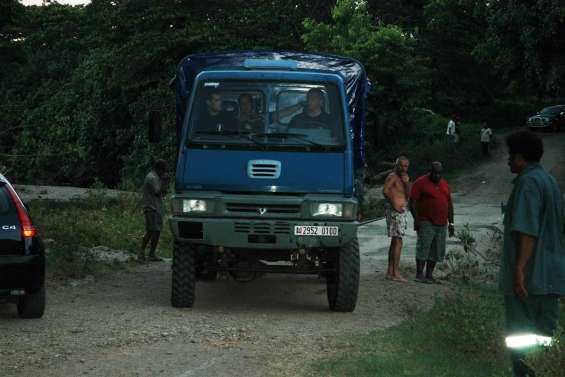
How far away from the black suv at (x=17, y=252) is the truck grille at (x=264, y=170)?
2411mm

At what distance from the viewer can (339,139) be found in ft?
38.9

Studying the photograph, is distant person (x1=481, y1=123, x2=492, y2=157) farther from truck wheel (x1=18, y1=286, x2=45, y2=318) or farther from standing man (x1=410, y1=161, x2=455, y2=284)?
truck wheel (x1=18, y1=286, x2=45, y2=318)

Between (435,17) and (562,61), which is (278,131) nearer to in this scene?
(562,61)

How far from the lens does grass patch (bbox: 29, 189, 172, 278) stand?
50.8ft

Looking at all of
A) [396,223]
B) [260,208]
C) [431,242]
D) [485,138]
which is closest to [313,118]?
[260,208]

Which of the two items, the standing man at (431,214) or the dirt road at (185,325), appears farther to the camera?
the standing man at (431,214)

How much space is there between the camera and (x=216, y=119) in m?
12.0

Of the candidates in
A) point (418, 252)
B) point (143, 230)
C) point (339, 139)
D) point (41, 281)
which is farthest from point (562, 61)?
point (41, 281)

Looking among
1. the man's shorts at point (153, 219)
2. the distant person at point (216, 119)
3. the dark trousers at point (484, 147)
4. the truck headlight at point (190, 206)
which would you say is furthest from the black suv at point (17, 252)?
the dark trousers at point (484, 147)

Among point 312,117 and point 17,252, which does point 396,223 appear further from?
point 17,252

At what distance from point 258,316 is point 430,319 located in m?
2.05

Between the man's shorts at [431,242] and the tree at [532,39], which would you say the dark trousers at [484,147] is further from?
the man's shorts at [431,242]

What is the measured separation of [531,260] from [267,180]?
5075 mm

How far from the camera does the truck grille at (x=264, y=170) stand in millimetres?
11617
